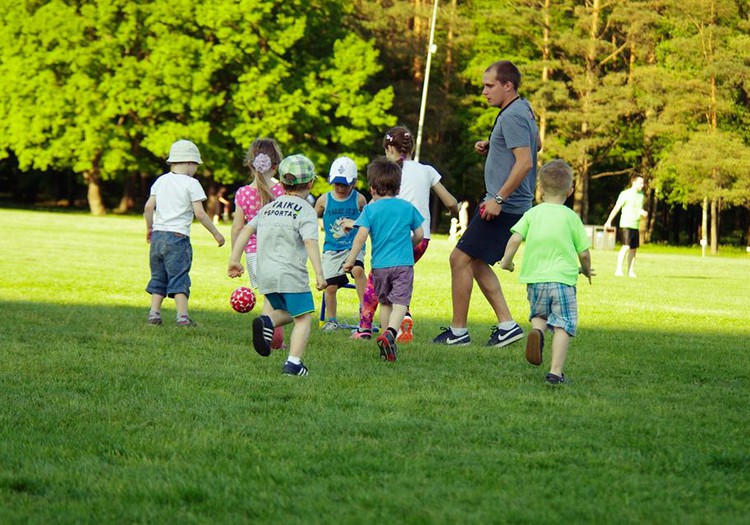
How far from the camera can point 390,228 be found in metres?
9.16

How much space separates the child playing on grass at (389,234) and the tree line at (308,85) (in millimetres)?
41996

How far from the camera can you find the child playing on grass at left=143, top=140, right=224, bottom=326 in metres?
10.7

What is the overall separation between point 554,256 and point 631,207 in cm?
1510

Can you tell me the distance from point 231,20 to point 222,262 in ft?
108

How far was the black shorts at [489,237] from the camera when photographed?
9547 millimetres

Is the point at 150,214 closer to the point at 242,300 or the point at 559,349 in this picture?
the point at 242,300

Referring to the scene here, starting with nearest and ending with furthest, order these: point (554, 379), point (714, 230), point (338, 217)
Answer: point (554, 379) < point (338, 217) < point (714, 230)

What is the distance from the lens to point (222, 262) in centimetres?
2202

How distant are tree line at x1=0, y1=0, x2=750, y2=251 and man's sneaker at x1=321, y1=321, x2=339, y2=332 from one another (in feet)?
134

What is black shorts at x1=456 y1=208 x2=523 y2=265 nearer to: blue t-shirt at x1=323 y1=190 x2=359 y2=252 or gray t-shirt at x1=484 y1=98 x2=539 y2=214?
gray t-shirt at x1=484 y1=98 x2=539 y2=214

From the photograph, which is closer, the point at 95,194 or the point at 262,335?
the point at 262,335

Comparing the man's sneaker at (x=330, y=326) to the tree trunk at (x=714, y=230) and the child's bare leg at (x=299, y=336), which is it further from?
the tree trunk at (x=714, y=230)

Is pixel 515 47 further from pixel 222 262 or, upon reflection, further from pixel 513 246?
pixel 513 246

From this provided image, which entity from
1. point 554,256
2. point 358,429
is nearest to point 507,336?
point 554,256
